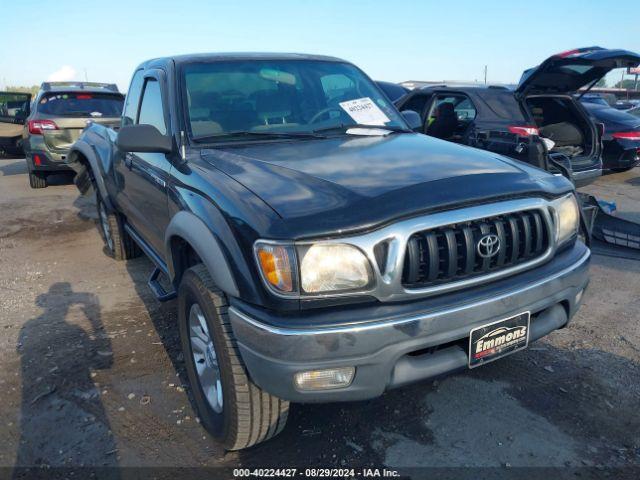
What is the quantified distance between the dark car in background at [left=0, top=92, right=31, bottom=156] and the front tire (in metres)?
7.97

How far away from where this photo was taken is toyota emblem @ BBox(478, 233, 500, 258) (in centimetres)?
216

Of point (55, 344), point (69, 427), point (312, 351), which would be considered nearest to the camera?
point (312, 351)

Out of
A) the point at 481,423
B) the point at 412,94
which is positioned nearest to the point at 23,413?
the point at 481,423

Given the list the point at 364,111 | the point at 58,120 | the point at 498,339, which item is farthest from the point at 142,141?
the point at 58,120

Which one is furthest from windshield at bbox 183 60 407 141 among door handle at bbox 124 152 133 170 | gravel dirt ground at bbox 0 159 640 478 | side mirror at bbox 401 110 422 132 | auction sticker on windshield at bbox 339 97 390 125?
gravel dirt ground at bbox 0 159 640 478

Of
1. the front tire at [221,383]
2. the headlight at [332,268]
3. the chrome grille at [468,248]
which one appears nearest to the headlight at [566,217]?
the chrome grille at [468,248]

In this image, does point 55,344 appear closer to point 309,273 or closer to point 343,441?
point 343,441

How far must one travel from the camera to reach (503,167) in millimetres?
2564

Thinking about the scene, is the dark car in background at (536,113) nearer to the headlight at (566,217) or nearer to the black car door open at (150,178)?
the headlight at (566,217)

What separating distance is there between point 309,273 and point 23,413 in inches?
76.1

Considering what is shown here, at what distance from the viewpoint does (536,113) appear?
23.9 ft

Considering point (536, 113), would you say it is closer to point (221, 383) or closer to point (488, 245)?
point (488, 245)

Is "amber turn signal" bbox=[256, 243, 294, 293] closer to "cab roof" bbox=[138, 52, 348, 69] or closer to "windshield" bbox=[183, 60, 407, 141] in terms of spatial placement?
"windshield" bbox=[183, 60, 407, 141]

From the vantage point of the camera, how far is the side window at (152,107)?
10.9ft
